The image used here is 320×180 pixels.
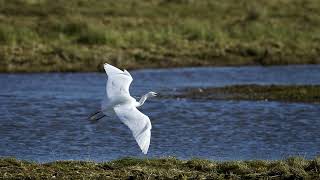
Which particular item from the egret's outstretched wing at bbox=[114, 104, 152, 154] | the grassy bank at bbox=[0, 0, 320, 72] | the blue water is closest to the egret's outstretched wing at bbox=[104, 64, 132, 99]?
the egret's outstretched wing at bbox=[114, 104, 152, 154]

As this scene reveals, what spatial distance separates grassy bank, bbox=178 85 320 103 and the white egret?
11.5m

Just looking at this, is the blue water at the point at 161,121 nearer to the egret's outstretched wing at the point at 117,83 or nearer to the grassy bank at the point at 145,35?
the grassy bank at the point at 145,35

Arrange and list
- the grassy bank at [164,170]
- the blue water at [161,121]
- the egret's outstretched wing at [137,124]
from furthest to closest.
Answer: the blue water at [161,121]
the grassy bank at [164,170]
the egret's outstretched wing at [137,124]

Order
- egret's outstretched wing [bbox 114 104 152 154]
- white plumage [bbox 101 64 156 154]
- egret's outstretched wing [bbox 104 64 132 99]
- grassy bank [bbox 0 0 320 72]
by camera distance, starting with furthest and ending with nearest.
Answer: grassy bank [bbox 0 0 320 72]
egret's outstretched wing [bbox 104 64 132 99]
white plumage [bbox 101 64 156 154]
egret's outstretched wing [bbox 114 104 152 154]

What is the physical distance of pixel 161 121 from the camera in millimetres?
20094

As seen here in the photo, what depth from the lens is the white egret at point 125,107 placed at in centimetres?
1026

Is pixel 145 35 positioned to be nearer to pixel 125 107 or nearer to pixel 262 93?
pixel 262 93

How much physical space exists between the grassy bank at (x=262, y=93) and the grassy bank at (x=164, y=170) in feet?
36.6

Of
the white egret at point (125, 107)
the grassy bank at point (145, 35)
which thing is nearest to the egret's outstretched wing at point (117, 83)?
the white egret at point (125, 107)

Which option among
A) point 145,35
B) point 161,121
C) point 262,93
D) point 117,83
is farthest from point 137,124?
point 145,35

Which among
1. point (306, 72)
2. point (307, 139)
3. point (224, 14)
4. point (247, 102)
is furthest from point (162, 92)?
point (224, 14)

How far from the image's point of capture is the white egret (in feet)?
33.7

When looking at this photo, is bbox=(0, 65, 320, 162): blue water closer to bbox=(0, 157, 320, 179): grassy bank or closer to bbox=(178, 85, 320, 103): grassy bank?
bbox=(178, 85, 320, 103): grassy bank

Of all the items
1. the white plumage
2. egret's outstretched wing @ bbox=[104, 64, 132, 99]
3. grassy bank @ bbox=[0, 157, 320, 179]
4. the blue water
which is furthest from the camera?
the blue water
